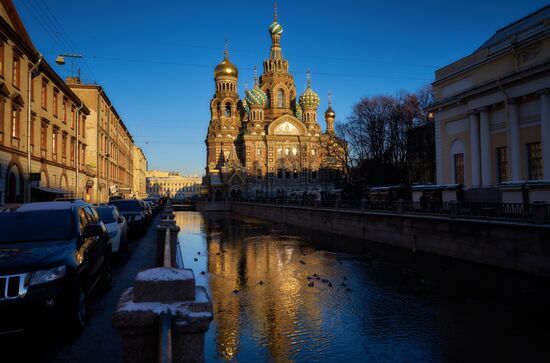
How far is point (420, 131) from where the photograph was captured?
40.3 metres

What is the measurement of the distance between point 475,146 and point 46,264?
23.1 metres

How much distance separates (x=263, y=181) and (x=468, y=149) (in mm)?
54158

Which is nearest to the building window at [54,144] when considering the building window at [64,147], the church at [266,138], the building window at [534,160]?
the building window at [64,147]

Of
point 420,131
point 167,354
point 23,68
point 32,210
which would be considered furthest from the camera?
point 420,131

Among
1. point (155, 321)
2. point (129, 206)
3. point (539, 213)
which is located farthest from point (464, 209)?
point (155, 321)

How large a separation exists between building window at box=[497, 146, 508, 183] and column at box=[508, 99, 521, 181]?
1184mm

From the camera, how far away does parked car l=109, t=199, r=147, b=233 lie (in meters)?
20.1

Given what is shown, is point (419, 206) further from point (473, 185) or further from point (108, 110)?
point (108, 110)

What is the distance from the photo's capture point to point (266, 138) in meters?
77.4

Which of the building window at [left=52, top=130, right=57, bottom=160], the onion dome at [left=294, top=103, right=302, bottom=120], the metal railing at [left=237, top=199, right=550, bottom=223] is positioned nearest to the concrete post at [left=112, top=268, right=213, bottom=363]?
the metal railing at [left=237, top=199, right=550, bottom=223]

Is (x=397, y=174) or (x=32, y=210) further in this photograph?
(x=397, y=174)

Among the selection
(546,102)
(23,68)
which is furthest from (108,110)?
(546,102)

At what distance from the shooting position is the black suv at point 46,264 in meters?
5.15

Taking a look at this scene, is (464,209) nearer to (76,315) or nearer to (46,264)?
(76,315)
